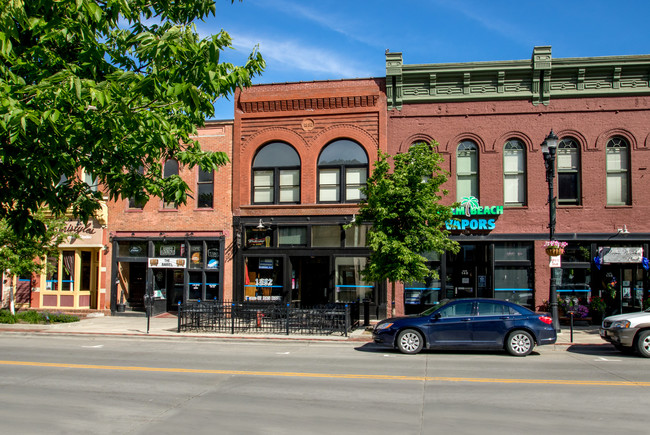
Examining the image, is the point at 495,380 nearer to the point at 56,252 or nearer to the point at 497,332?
the point at 497,332

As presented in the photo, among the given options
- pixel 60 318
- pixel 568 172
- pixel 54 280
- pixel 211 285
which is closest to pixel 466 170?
pixel 568 172

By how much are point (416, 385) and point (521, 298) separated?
12.8m

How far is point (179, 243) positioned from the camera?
2453cm

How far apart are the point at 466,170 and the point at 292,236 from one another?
776 cm

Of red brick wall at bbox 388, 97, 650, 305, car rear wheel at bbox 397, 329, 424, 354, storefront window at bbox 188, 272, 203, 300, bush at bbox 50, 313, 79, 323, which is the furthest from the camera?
storefront window at bbox 188, 272, 203, 300

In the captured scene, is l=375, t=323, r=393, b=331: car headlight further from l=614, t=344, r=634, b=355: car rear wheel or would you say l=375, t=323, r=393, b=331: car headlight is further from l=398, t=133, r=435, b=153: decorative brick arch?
l=398, t=133, r=435, b=153: decorative brick arch

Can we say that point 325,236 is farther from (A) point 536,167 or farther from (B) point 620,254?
(B) point 620,254

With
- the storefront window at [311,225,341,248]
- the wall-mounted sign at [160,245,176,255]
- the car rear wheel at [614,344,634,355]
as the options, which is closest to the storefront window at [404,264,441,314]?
the storefront window at [311,225,341,248]

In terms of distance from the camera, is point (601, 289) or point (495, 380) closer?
point (495, 380)

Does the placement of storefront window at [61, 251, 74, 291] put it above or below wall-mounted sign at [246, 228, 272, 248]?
below

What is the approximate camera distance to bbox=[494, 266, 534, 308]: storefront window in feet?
70.2

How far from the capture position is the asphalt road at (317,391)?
293 inches

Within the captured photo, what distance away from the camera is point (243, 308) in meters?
19.4

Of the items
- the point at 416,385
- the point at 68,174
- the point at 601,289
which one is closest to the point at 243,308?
the point at 416,385
